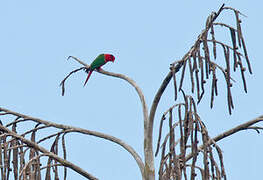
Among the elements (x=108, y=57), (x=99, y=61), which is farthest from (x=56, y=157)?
(x=108, y=57)

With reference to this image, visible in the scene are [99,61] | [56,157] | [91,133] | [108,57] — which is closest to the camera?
[56,157]

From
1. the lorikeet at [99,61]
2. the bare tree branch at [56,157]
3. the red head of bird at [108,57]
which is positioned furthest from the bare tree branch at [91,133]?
the red head of bird at [108,57]

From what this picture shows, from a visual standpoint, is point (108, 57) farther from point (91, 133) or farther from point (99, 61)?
point (91, 133)

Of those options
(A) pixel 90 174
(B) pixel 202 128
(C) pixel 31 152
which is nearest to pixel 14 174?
(C) pixel 31 152

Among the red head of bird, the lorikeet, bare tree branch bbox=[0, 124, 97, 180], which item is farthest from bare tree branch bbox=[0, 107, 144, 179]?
the red head of bird

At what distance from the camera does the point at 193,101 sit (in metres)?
4.85

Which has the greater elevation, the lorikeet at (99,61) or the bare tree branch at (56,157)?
the lorikeet at (99,61)

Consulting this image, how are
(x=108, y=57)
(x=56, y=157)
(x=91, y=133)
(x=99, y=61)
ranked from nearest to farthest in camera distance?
(x=56, y=157), (x=91, y=133), (x=99, y=61), (x=108, y=57)

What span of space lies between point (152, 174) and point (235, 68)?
1.43 meters

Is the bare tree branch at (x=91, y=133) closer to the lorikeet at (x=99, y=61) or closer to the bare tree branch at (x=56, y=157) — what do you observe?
the bare tree branch at (x=56, y=157)

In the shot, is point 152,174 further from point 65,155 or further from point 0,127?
point 0,127

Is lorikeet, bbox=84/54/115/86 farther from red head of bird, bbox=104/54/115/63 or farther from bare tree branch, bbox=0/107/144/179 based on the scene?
bare tree branch, bbox=0/107/144/179

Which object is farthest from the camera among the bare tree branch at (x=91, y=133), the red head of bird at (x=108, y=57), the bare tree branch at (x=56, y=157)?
the red head of bird at (x=108, y=57)

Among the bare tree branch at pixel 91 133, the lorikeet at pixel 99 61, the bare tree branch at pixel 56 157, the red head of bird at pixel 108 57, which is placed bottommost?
the bare tree branch at pixel 56 157
